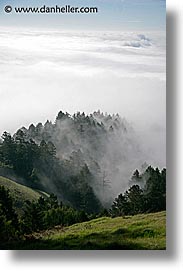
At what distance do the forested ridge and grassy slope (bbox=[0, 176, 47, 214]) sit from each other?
0.01 m

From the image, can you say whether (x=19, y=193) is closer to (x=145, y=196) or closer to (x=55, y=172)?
(x=55, y=172)

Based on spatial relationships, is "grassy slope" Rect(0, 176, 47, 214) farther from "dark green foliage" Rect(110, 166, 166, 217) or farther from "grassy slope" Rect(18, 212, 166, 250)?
"dark green foliage" Rect(110, 166, 166, 217)

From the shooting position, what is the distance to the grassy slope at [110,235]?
2.27 metres

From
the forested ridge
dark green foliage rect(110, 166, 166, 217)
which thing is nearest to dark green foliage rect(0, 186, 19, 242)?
the forested ridge

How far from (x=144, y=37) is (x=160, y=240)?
58 cm

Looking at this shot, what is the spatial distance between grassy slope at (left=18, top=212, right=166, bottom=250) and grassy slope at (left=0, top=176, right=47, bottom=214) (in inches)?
4.0

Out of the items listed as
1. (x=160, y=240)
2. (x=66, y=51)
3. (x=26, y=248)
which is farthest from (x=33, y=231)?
(x=66, y=51)

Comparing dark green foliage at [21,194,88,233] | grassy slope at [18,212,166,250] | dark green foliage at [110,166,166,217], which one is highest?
dark green foliage at [110,166,166,217]

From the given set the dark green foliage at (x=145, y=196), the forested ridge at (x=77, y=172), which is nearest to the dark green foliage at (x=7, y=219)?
the forested ridge at (x=77, y=172)

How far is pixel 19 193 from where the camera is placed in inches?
89.7

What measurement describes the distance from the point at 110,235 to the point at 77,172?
203 millimetres

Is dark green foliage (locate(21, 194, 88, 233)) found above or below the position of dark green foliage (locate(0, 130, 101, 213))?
below

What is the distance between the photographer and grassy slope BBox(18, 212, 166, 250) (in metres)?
2.27

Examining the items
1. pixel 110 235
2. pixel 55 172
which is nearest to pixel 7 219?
pixel 55 172
